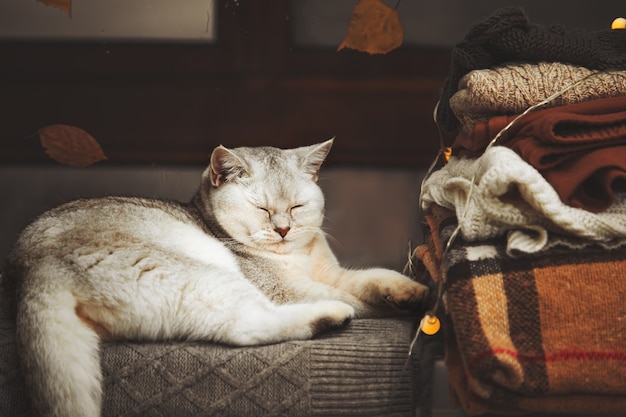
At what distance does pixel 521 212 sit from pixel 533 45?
1.14ft

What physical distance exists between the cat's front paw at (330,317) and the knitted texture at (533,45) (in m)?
0.53

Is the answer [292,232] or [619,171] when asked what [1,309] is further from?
[619,171]

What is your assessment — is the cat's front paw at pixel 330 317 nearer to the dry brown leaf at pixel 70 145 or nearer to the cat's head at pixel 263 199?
the cat's head at pixel 263 199

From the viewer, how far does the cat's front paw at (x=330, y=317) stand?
3.48 ft

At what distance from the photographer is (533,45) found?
1029mm

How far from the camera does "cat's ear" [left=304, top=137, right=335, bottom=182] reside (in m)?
1.45

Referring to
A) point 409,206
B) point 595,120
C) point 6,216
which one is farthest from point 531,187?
point 6,216

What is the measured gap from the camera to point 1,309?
1.25 metres

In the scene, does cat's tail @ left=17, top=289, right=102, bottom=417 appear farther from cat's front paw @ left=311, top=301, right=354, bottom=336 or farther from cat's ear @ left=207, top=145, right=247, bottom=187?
cat's ear @ left=207, top=145, right=247, bottom=187

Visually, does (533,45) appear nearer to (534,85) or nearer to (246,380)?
(534,85)

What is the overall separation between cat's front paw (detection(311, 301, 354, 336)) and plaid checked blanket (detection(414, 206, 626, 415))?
0.88 feet

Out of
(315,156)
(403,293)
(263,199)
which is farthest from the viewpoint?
(315,156)

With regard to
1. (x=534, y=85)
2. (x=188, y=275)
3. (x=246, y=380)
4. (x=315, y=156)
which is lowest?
(x=246, y=380)

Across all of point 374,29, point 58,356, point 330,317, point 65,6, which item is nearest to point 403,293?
point 330,317
